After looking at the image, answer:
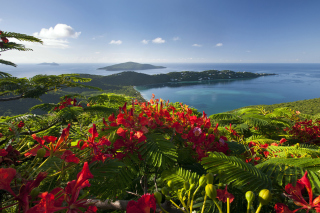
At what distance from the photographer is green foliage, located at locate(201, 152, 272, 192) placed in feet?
2.15

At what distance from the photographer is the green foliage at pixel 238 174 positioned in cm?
65

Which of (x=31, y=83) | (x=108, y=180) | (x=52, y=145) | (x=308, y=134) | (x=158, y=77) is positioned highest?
(x=158, y=77)

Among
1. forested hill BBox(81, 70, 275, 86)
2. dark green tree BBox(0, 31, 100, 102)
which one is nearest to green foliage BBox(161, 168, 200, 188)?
dark green tree BBox(0, 31, 100, 102)

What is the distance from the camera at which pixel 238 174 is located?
2.25ft

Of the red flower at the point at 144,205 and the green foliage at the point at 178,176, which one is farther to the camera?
the green foliage at the point at 178,176

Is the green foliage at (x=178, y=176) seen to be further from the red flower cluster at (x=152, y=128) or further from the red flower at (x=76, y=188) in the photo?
the red flower at (x=76, y=188)

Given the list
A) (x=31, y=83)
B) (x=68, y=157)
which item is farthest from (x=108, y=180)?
(x=31, y=83)

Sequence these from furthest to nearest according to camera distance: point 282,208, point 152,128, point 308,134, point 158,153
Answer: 1. point 308,134
2. point 152,128
3. point 158,153
4. point 282,208

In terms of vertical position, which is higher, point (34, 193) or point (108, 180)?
point (34, 193)

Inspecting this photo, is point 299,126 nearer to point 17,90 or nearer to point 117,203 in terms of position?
point 117,203

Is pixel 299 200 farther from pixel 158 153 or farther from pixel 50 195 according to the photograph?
pixel 50 195

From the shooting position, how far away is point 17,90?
2314 mm

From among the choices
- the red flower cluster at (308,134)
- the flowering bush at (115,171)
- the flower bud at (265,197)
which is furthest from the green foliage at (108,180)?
the red flower cluster at (308,134)

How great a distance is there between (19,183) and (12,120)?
5.07 feet
